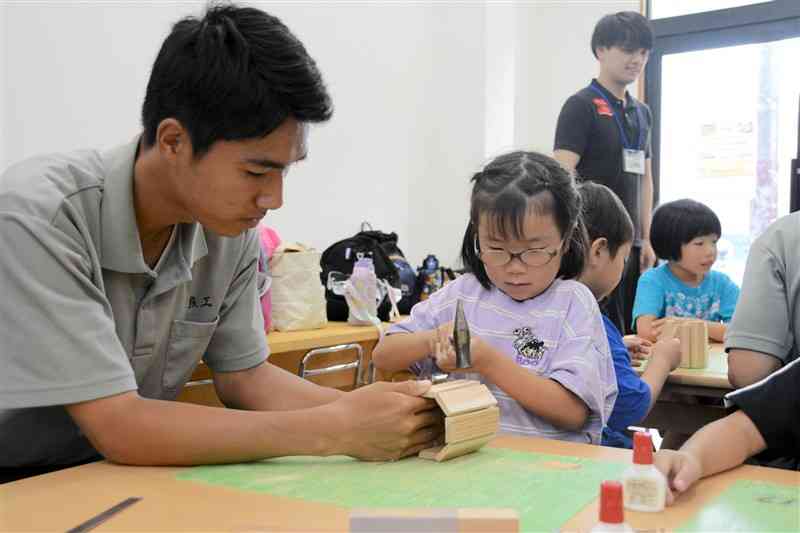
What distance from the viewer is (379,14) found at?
4.71m

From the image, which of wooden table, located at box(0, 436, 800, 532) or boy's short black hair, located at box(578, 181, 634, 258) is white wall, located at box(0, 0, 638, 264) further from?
wooden table, located at box(0, 436, 800, 532)

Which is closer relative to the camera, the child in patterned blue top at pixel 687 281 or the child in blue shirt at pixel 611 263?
the child in blue shirt at pixel 611 263

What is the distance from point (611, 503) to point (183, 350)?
3.08ft

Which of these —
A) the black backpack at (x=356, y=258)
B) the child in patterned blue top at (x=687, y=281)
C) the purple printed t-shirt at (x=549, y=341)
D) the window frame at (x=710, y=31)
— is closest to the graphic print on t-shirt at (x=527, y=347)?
the purple printed t-shirt at (x=549, y=341)

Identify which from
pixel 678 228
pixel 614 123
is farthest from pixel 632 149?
pixel 678 228

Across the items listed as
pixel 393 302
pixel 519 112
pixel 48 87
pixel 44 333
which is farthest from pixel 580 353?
pixel 519 112

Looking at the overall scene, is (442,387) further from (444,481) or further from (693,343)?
(693,343)

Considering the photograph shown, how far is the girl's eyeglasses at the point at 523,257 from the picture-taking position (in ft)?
5.40

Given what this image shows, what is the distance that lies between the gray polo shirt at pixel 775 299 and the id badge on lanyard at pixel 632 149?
208 centimetres

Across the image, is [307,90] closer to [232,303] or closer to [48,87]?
[232,303]

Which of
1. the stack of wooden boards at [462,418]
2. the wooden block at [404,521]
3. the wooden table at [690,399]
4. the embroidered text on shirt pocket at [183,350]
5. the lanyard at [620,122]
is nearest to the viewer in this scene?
the wooden block at [404,521]

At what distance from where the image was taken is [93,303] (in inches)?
47.5

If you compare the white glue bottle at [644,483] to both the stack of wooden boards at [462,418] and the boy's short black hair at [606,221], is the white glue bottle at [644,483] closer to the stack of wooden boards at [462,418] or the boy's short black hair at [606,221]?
the stack of wooden boards at [462,418]

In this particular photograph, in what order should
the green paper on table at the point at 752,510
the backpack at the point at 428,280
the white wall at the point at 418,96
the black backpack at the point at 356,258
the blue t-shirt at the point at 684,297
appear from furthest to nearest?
the white wall at the point at 418,96
the backpack at the point at 428,280
the black backpack at the point at 356,258
the blue t-shirt at the point at 684,297
the green paper on table at the point at 752,510
